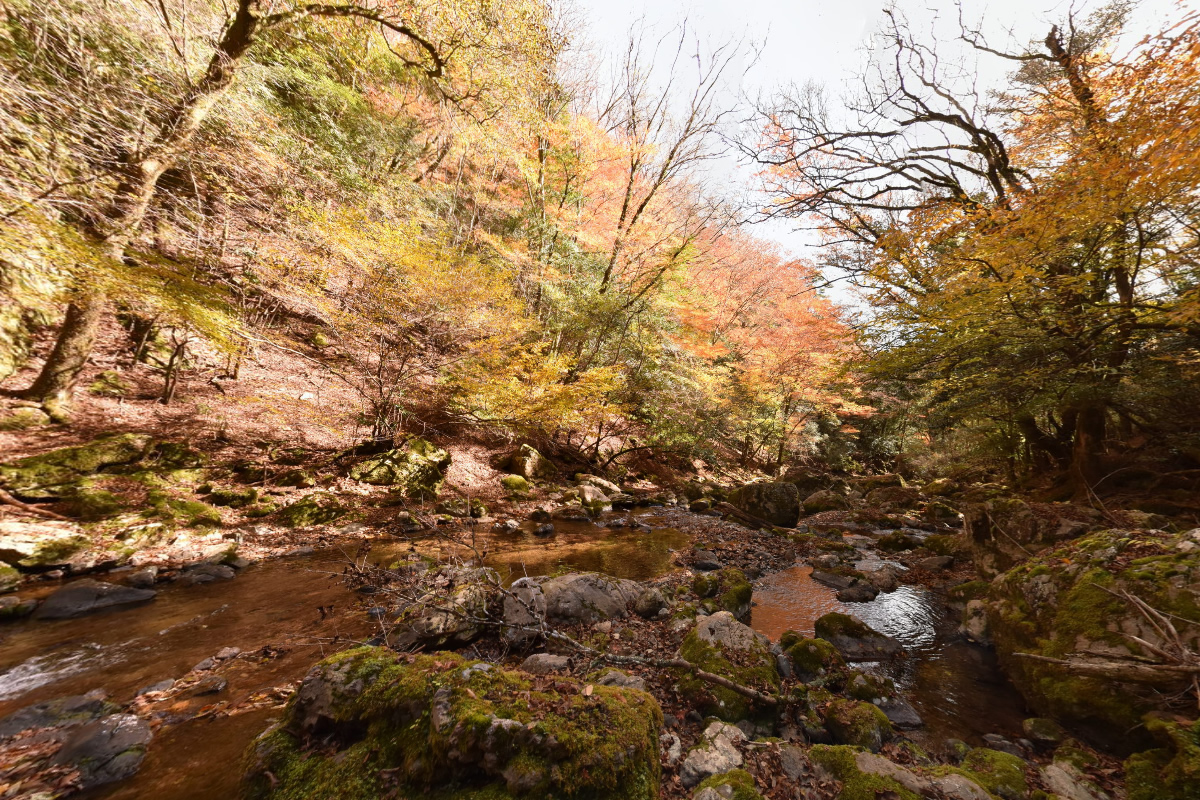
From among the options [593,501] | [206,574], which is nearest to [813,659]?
[593,501]

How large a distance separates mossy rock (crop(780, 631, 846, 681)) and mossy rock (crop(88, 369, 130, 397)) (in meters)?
13.7

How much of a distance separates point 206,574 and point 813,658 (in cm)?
855

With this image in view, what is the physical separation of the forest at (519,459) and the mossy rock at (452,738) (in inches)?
0.8

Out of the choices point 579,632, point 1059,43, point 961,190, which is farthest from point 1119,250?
point 579,632

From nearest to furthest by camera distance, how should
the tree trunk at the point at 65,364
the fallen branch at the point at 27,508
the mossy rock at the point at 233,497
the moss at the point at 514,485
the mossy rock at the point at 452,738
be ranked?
1. the mossy rock at the point at 452,738
2. the fallen branch at the point at 27,508
3. the tree trunk at the point at 65,364
4. the mossy rock at the point at 233,497
5. the moss at the point at 514,485

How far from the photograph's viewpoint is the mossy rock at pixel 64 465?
5.55 m

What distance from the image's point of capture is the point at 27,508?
5430mm

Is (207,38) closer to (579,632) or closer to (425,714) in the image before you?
(425,714)

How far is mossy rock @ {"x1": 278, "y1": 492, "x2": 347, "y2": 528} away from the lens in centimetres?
763

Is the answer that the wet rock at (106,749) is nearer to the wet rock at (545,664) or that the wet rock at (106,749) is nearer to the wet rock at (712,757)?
the wet rock at (545,664)

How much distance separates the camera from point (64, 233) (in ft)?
17.2

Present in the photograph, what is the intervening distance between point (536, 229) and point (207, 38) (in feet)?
31.5

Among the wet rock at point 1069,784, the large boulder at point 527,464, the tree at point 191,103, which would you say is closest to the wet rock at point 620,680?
the wet rock at point 1069,784

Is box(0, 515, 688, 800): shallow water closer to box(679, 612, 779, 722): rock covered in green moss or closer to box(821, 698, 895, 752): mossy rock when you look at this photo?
box(679, 612, 779, 722): rock covered in green moss
